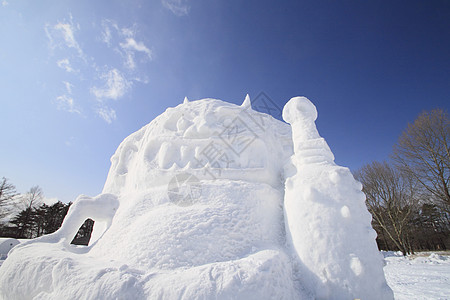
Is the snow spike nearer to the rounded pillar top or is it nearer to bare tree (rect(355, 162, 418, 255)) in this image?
the rounded pillar top

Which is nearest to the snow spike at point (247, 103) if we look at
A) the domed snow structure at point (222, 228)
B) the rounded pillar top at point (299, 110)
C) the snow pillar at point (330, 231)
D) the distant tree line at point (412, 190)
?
the domed snow structure at point (222, 228)

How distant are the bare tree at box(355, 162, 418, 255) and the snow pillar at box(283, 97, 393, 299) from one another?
15875 millimetres

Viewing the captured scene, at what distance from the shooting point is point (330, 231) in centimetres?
302

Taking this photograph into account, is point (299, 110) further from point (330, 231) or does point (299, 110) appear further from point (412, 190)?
point (412, 190)

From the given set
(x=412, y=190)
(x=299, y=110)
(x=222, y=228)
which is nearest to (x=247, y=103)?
(x=299, y=110)

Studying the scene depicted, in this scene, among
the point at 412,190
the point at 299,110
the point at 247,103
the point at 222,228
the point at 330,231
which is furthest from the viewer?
the point at 412,190

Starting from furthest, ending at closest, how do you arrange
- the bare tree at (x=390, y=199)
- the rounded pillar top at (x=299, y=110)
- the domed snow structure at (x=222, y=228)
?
the bare tree at (x=390, y=199) → the rounded pillar top at (x=299, y=110) → the domed snow structure at (x=222, y=228)

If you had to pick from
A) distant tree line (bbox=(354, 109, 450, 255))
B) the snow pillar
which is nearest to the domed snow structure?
the snow pillar

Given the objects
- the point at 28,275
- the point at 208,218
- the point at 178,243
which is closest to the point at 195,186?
the point at 208,218

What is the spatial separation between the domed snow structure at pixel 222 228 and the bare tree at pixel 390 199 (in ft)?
52.3

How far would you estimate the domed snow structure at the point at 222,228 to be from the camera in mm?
2455

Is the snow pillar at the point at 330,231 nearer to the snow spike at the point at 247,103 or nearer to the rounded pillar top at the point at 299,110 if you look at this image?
the rounded pillar top at the point at 299,110

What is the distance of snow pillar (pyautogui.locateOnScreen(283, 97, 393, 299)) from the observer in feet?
8.98

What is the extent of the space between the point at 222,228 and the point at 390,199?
60.5 ft
